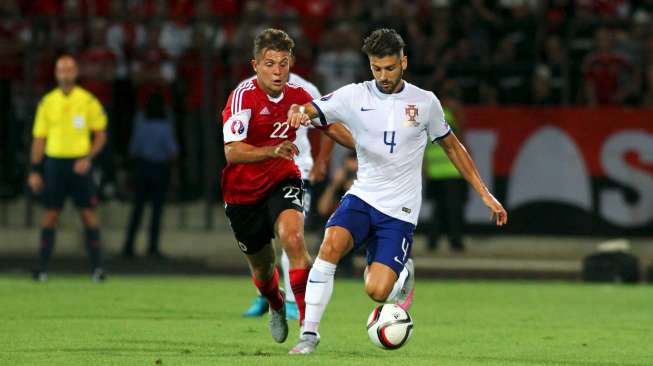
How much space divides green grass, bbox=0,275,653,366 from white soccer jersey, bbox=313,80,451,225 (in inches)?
43.7

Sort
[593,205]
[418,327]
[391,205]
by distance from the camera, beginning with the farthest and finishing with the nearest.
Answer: [593,205] → [418,327] → [391,205]

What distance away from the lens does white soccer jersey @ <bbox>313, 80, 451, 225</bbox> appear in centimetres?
1006

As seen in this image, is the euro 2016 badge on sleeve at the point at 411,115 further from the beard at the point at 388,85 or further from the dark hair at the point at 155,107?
the dark hair at the point at 155,107

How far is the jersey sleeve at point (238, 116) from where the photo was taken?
10438 millimetres

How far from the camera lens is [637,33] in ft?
71.6

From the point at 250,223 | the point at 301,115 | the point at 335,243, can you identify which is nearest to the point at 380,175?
the point at 335,243

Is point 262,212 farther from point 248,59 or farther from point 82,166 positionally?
point 248,59

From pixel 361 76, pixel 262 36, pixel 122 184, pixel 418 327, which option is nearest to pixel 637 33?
pixel 361 76

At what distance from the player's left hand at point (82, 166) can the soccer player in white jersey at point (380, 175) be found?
26.0 feet

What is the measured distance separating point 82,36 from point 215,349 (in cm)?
1283

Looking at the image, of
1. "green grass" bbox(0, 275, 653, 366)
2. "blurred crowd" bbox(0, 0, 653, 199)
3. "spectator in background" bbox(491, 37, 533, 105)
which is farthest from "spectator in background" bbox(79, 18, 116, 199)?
"spectator in background" bbox(491, 37, 533, 105)

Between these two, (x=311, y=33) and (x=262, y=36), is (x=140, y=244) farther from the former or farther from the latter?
(x=262, y=36)

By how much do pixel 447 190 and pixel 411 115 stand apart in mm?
11481

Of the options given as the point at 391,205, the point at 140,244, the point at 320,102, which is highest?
the point at 320,102
